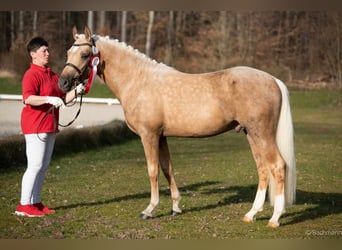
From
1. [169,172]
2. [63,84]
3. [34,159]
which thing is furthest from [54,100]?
[169,172]

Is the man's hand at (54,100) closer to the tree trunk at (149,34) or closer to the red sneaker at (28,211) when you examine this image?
the red sneaker at (28,211)

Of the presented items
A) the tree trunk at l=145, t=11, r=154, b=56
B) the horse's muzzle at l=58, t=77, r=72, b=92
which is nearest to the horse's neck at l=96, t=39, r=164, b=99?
the horse's muzzle at l=58, t=77, r=72, b=92

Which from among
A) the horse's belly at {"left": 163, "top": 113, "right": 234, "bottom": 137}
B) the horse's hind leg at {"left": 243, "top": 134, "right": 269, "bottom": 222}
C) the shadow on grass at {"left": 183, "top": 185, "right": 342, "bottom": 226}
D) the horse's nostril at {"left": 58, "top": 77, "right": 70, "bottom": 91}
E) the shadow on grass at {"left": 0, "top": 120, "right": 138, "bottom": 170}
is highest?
the horse's nostril at {"left": 58, "top": 77, "right": 70, "bottom": 91}

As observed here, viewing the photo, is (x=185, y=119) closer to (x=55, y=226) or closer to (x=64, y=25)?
(x=55, y=226)

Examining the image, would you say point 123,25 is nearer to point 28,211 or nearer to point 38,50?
point 38,50

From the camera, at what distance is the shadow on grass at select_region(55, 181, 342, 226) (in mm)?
4992

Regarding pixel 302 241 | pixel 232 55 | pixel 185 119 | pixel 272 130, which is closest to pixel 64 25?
pixel 232 55

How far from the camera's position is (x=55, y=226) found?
4520 mm

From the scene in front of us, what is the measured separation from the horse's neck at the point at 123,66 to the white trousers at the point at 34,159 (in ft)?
2.55

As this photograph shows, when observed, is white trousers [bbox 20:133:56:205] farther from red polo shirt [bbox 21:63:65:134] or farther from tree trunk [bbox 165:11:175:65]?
tree trunk [bbox 165:11:175:65]

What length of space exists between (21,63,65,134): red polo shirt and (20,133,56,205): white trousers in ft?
0.23

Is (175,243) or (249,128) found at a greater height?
(249,128)

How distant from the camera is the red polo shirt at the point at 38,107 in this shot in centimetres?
459

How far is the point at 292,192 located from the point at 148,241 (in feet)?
4.35
